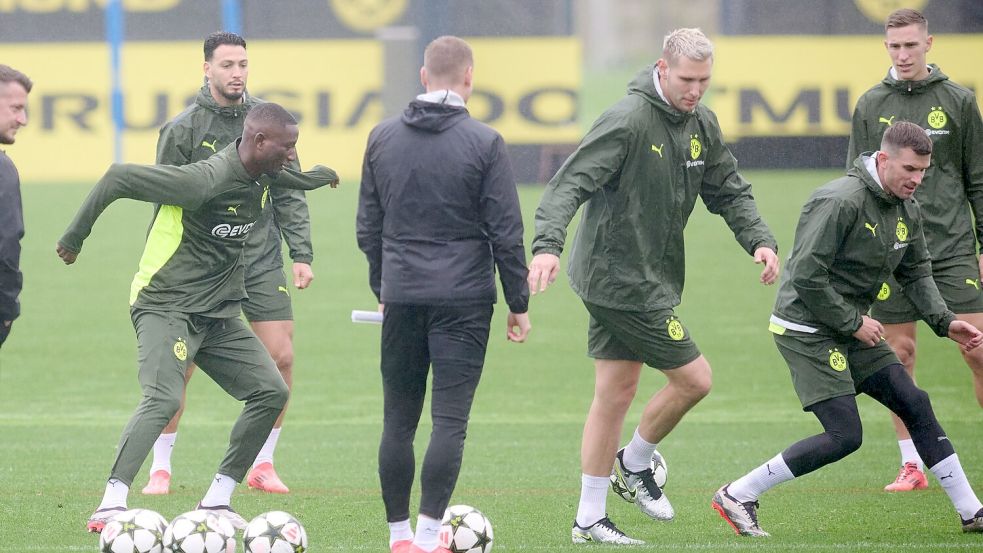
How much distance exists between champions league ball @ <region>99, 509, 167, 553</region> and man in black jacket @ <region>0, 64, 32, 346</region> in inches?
45.7

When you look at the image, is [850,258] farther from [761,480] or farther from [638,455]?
[638,455]

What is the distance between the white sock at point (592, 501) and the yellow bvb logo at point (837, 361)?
1.20 meters

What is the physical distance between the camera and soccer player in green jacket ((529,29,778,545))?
660 cm

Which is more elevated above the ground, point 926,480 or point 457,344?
point 457,344

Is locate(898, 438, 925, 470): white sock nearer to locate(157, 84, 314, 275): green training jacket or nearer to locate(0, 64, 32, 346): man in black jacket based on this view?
locate(157, 84, 314, 275): green training jacket

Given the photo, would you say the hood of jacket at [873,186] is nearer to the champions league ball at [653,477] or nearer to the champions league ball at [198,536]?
the champions league ball at [653,477]

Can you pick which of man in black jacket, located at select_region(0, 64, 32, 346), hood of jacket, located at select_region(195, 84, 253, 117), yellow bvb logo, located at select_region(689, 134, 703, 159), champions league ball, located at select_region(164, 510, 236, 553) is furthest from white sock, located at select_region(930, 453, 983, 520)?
man in black jacket, located at select_region(0, 64, 32, 346)

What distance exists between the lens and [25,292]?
1884cm

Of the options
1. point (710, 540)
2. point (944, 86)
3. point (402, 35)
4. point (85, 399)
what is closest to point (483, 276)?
point (710, 540)

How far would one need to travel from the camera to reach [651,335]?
6664mm

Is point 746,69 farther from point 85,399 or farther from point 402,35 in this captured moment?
point 85,399

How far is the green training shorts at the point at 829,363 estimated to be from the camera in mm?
6777

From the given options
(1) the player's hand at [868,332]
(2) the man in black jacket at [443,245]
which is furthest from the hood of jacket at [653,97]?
(1) the player's hand at [868,332]

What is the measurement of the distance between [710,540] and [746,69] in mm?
17765
